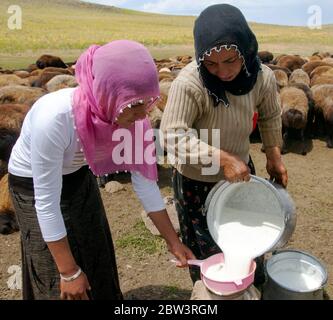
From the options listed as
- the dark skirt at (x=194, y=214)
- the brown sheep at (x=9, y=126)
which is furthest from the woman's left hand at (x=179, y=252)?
the brown sheep at (x=9, y=126)

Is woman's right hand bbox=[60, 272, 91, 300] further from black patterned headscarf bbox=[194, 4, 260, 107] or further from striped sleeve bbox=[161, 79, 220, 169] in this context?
black patterned headscarf bbox=[194, 4, 260, 107]

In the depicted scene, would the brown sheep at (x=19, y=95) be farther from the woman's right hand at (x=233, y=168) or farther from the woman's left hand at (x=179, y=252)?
the woman's right hand at (x=233, y=168)

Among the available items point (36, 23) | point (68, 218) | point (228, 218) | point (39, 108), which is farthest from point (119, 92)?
point (36, 23)

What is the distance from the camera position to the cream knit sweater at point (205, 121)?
7.98 ft

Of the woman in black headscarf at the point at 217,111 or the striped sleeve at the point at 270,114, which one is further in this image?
the striped sleeve at the point at 270,114

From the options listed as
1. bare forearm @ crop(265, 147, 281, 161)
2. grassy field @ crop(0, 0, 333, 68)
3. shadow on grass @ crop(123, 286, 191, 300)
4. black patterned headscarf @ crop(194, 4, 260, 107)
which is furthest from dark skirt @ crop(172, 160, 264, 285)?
grassy field @ crop(0, 0, 333, 68)

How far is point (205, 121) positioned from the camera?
2.59 meters

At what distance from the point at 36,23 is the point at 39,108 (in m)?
64.2

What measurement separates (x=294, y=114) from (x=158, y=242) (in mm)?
4538

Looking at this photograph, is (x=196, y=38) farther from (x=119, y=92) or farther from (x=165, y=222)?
(x=165, y=222)

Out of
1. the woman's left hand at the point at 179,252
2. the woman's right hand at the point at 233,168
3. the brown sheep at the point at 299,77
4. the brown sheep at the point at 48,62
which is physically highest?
the woman's right hand at the point at 233,168

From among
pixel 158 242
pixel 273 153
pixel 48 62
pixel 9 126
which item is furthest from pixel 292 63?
pixel 273 153

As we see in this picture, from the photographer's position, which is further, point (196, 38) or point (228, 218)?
point (228, 218)
